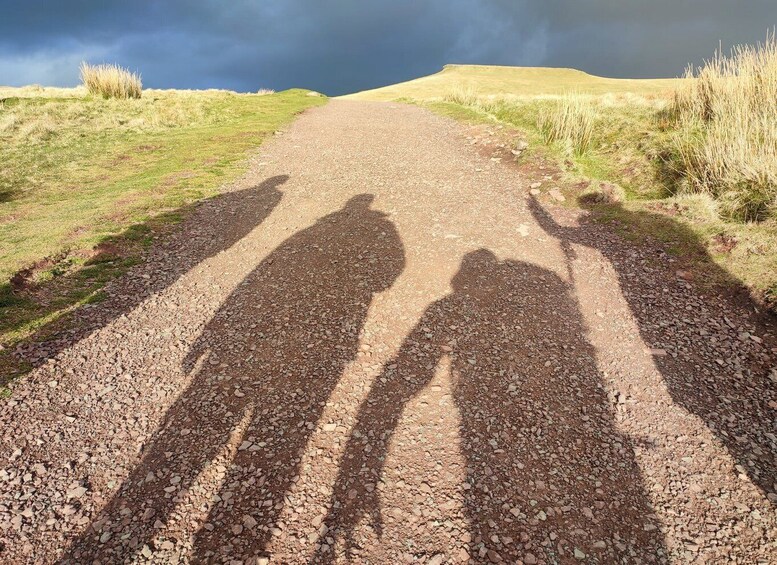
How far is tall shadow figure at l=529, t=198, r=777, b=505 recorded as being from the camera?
13.4ft

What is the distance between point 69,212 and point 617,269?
11.6 m

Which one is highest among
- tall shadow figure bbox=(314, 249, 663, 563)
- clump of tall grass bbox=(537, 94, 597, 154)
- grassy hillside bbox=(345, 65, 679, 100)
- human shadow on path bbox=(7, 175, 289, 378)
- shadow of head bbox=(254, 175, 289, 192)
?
grassy hillside bbox=(345, 65, 679, 100)

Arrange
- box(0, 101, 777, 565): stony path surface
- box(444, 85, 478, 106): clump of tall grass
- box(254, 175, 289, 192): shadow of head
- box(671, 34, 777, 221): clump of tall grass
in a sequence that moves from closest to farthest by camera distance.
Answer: box(0, 101, 777, 565): stony path surface, box(671, 34, 777, 221): clump of tall grass, box(254, 175, 289, 192): shadow of head, box(444, 85, 478, 106): clump of tall grass

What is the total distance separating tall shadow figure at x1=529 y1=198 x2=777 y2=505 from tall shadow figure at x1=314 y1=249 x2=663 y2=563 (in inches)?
35.2

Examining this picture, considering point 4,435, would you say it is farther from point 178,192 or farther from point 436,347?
point 178,192

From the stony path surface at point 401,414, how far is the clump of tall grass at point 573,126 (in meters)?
6.09

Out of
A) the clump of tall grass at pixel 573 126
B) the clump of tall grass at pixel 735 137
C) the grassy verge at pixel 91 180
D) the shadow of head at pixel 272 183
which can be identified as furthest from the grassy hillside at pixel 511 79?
the shadow of head at pixel 272 183

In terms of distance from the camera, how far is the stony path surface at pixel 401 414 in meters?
3.42

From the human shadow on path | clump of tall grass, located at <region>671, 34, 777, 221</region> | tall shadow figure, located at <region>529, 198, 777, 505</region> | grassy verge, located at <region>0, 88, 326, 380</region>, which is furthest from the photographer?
clump of tall grass, located at <region>671, 34, 777, 221</region>

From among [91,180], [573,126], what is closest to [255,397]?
[91,180]

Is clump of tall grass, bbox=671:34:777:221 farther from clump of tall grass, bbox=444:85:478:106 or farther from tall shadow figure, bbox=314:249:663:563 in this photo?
clump of tall grass, bbox=444:85:478:106

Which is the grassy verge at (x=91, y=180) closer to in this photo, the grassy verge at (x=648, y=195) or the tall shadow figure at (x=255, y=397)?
the tall shadow figure at (x=255, y=397)

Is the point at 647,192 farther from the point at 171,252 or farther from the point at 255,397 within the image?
the point at 171,252

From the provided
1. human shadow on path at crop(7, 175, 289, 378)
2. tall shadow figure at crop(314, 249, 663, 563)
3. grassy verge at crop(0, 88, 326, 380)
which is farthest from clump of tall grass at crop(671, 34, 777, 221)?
grassy verge at crop(0, 88, 326, 380)
